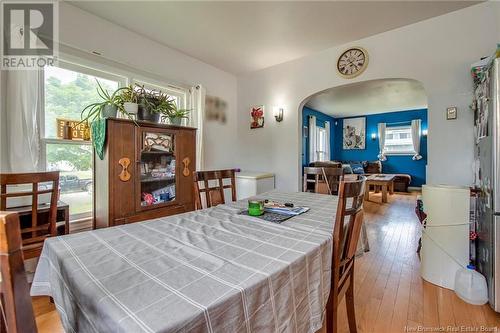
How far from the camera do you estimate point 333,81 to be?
301 centimetres

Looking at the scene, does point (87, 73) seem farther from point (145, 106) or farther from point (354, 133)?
point (354, 133)

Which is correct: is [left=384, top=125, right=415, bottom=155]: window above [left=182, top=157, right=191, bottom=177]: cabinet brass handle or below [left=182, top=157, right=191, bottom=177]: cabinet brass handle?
above

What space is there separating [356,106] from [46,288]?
7.19m

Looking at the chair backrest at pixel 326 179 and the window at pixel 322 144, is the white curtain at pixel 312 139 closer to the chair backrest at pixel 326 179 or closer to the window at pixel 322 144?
the window at pixel 322 144

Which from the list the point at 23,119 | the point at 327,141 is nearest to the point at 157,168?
the point at 23,119

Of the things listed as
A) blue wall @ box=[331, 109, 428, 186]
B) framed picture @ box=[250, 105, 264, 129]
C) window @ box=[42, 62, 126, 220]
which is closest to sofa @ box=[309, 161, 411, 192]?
blue wall @ box=[331, 109, 428, 186]

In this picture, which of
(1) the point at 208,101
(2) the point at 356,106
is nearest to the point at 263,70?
(1) the point at 208,101

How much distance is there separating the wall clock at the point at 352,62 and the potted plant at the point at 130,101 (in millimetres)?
2490

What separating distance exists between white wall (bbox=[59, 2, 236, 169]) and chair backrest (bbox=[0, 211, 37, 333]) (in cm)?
254

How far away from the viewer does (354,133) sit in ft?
26.9

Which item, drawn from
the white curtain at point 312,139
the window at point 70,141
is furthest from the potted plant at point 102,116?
the white curtain at point 312,139

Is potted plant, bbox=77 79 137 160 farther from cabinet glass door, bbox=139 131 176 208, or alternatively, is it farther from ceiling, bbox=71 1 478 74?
ceiling, bbox=71 1 478 74

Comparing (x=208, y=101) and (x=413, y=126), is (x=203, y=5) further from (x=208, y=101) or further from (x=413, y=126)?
(x=413, y=126)

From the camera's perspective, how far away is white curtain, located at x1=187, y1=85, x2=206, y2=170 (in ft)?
10.7
